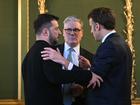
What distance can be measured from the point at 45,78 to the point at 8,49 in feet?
7.46

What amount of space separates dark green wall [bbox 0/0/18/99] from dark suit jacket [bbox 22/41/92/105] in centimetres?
215

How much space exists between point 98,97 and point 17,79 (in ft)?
7.69

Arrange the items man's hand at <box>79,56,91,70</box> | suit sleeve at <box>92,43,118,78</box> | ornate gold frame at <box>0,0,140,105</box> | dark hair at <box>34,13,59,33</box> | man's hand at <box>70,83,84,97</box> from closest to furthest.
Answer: suit sleeve at <box>92,43,118,78</box> → dark hair at <box>34,13,59,33</box> → man's hand at <box>70,83,84,97</box> → man's hand at <box>79,56,91,70</box> → ornate gold frame at <box>0,0,140,105</box>

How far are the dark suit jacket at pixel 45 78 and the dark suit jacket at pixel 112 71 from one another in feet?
0.40

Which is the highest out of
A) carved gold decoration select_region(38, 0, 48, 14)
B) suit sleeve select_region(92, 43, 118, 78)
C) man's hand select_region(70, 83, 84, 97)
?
carved gold decoration select_region(38, 0, 48, 14)

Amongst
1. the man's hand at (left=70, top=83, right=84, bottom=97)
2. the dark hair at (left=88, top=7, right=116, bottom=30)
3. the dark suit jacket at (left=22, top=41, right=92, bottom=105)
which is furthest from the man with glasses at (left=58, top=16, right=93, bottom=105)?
the dark hair at (left=88, top=7, right=116, bottom=30)

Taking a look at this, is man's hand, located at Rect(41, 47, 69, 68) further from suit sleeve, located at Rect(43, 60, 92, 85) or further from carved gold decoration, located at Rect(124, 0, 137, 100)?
carved gold decoration, located at Rect(124, 0, 137, 100)

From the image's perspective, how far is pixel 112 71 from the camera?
109 inches

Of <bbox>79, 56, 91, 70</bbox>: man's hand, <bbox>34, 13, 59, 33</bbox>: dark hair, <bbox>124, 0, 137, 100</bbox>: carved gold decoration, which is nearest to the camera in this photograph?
<bbox>34, 13, 59, 33</bbox>: dark hair

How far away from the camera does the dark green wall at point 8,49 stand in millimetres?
4980

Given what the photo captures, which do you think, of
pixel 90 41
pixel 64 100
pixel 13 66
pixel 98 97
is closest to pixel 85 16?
pixel 90 41

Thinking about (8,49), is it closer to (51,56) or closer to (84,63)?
(84,63)

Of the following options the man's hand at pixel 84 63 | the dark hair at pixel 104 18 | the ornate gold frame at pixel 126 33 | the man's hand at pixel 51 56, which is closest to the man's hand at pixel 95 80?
the man's hand at pixel 51 56

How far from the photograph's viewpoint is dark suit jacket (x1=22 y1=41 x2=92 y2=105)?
2779mm
